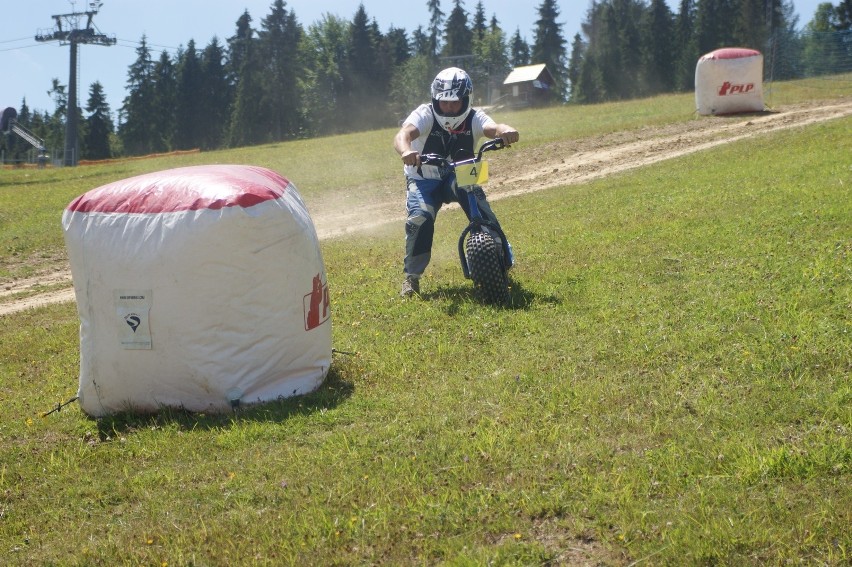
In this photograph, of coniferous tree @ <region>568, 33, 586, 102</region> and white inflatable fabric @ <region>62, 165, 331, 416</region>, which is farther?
coniferous tree @ <region>568, 33, 586, 102</region>

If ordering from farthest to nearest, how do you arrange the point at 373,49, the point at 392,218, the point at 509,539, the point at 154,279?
the point at 373,49 < the point at 392,218 < the point at 154,279 < the point at 509,539

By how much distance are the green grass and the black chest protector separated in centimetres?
138

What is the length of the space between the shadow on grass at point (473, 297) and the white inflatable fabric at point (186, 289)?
2.56 m

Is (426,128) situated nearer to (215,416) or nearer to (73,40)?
(215,416)

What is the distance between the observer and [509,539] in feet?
14.0

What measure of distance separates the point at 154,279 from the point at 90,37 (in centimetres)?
6290

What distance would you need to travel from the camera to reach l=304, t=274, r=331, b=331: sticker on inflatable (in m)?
6.55

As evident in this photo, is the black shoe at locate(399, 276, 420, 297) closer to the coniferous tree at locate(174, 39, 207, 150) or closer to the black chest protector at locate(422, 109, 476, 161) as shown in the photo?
the black chest protector at locate(422, 109, 476, 161)

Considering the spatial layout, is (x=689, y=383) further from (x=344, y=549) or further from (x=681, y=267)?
(x=681, y=267)

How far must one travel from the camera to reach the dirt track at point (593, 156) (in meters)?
18.7

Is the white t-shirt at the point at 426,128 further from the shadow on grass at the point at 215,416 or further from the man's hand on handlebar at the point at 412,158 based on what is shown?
the shadow on grass at the point at 215,416

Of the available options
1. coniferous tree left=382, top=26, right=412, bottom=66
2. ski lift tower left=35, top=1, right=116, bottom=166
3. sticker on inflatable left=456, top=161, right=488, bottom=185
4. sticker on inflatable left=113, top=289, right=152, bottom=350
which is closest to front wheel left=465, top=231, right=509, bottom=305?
sticker on inflatable left=456, top=161, right=488, bottom=185

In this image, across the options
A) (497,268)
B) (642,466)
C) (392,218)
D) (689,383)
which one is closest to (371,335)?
(497,268)

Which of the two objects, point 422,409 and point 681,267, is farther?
point 681,267
